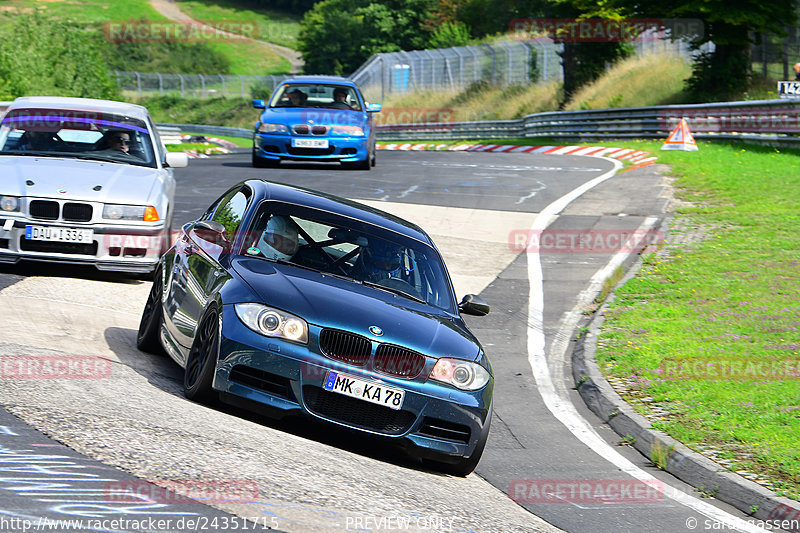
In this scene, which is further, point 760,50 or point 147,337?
point 760,50

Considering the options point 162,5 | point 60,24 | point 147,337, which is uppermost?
point 162,5

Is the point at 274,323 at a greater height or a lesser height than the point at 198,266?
lesser

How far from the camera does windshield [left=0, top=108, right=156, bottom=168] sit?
11336mm

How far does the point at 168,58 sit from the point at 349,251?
108234 millimetres

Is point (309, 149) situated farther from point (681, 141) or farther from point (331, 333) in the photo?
point (331, 333)

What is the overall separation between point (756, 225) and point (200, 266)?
434 inches

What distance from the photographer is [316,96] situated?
22.4 m

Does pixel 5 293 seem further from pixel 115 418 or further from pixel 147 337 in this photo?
pixel 115 418

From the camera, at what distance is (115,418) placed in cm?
583

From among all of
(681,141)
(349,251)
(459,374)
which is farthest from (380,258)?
(681,141)

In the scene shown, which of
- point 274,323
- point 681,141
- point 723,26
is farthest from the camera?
point 723,26

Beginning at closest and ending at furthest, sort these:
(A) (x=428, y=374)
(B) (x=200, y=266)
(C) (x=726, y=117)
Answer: (A) (x=428, y=374) → (B) (x=200, y=266) → (C) (x=726, y=117)

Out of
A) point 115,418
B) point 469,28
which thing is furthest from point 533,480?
point 469,28

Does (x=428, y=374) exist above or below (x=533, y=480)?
above
